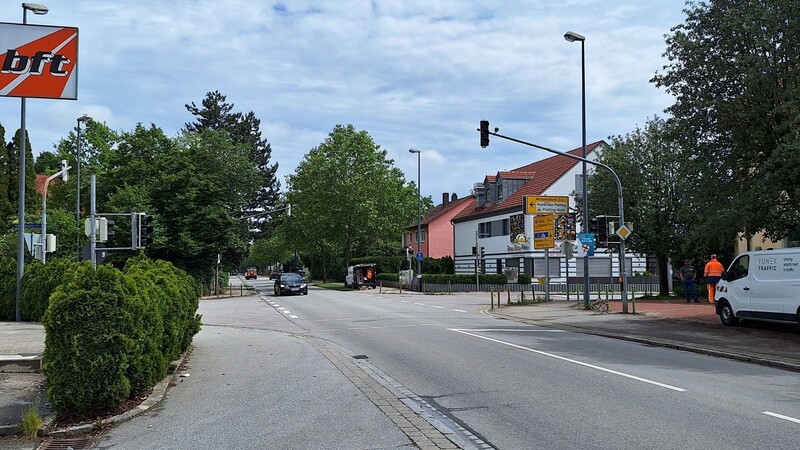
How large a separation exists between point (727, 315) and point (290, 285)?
104 feet

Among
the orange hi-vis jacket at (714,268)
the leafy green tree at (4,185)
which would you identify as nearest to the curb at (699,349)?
the orange hi-vis jacket at (714,268)

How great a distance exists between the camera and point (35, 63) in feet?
39.3

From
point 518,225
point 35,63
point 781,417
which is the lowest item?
point 781,417

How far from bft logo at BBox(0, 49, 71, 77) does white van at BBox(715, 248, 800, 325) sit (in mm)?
15724

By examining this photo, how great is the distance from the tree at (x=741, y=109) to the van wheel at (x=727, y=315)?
215cm

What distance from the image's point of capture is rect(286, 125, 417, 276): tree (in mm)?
60216

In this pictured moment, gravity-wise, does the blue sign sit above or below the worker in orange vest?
above

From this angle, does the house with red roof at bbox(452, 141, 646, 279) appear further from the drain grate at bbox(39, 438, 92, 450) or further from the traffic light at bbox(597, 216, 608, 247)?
the drain grate at bbox(39, 438, 92, 450)

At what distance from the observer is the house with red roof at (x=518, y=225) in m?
52.8

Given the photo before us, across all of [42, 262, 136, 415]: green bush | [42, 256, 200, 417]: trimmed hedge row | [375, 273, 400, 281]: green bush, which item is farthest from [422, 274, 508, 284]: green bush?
[42, 262, 136, 415]: green bush

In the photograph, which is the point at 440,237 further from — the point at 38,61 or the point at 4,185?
the point at 38,61

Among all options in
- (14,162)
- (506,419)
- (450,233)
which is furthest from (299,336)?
(14,162)

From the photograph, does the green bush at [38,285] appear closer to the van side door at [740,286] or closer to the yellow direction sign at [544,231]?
the van side door at [740,286]

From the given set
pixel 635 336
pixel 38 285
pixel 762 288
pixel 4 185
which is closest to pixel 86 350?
pixel 635 336
